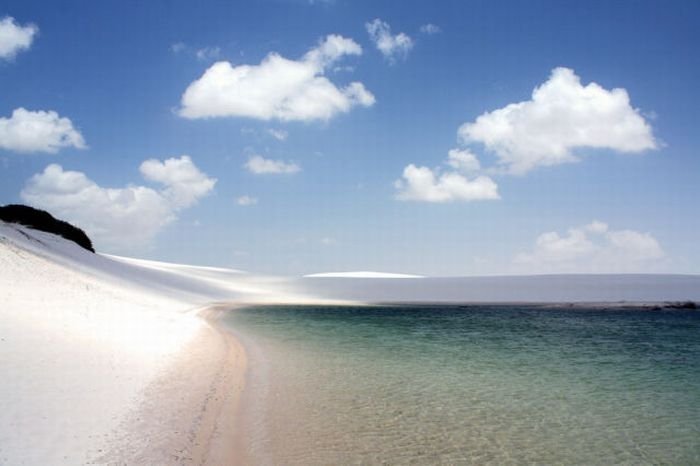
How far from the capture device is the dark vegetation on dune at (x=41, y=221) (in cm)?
4419

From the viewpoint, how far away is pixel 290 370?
45.9ft

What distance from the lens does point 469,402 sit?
10.8m

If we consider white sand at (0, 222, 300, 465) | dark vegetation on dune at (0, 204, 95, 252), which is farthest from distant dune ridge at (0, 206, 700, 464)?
dark vegetation on dune at (0, 204, 95, 252)

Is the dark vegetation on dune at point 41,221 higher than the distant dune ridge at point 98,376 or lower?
higher

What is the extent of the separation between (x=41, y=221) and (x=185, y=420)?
46696mm

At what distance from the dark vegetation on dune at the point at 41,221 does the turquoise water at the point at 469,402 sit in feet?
114

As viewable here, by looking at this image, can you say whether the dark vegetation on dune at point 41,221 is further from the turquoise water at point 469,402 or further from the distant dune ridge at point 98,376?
the turquoise water at point 469,402

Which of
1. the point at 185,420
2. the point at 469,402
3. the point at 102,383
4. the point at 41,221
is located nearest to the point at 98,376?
the point at 102,383

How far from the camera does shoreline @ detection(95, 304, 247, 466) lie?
696 cm

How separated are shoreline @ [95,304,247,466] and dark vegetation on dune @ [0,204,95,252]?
38.8m

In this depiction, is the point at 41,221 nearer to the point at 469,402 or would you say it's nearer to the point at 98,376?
the point at 98,376

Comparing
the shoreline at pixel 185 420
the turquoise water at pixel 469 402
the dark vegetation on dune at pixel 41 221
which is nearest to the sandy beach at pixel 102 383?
the shoreline at pixel 185 420

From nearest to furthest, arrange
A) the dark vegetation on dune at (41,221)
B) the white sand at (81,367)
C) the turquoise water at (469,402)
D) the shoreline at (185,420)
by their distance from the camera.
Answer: the white sand at (81,367) → the shoreline at (185,420) → the turquoise water at (469,402) → the dark vegetation on dune at (41,221)

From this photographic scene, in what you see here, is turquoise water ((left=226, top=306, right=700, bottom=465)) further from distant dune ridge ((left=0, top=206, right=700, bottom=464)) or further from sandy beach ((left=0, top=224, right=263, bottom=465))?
distant dune ridge ((left=0, top=206, right=700, bottom=464))
